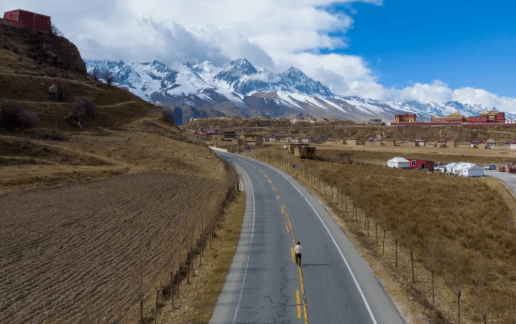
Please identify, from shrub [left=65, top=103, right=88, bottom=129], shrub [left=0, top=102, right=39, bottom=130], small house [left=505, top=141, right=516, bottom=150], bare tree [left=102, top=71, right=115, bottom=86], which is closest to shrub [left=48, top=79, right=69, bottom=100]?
shrub [left=65, top=103, right=88, bottom=129]

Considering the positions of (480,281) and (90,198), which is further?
(90,198)

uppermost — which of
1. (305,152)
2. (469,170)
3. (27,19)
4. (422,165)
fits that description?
(27,19)

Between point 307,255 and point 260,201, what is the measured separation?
19.1 metres

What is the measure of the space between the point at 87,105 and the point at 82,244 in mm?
64207

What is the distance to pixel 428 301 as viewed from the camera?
19.4 metres

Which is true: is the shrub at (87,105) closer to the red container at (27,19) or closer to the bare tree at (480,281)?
the red container at (27,19)

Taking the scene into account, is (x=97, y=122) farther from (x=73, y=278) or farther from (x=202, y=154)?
(x=73, y=278)

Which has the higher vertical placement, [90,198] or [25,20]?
[25,20]

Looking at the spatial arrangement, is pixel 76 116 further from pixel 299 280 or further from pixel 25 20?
pixel 299 280

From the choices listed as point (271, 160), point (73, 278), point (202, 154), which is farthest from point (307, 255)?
point (271, 160)

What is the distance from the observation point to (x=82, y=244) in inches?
1061

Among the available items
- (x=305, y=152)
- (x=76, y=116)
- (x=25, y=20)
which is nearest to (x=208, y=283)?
(x=76, y=116)

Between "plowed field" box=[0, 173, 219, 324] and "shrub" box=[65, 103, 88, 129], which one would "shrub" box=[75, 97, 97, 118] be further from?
"plowed field" box=[0, 173, 219, 324]

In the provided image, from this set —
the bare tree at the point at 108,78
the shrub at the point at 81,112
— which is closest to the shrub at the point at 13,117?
the shrub at the point at 81,112
